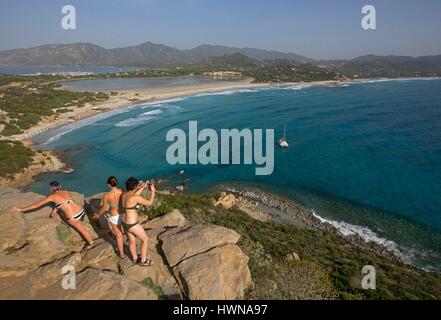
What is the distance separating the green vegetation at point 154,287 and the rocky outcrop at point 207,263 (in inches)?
24.4

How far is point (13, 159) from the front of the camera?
3450 cm

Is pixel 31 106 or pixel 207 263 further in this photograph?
pixel 31 106

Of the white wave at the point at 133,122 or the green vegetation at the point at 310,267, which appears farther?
the white wave at the point at 133,122

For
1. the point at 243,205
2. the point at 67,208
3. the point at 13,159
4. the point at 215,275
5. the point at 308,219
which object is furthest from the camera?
the point at 13,159

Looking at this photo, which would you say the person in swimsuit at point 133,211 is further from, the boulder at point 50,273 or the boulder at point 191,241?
the boulder at point 50,273

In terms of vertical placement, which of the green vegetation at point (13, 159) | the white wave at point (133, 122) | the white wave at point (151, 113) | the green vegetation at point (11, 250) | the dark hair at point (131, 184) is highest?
the white wave at point (151, 113)

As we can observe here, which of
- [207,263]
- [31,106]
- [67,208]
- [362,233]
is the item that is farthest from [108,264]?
[31,106]

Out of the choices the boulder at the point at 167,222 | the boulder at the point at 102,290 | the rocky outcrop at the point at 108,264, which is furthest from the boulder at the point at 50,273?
the boulder at the point at 167,222

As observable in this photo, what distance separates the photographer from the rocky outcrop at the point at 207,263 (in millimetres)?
8109

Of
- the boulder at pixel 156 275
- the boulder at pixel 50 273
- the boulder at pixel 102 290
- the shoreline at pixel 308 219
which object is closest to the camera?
the boulder at pixel 102 290

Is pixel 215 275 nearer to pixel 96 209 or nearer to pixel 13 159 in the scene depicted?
pixel 96 209

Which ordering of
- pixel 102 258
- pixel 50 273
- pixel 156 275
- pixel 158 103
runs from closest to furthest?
pixel 50 273
pixel 156 275
pixel 102 258
pixel 158 103

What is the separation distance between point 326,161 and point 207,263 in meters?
35.3

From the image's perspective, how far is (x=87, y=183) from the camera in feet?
105
